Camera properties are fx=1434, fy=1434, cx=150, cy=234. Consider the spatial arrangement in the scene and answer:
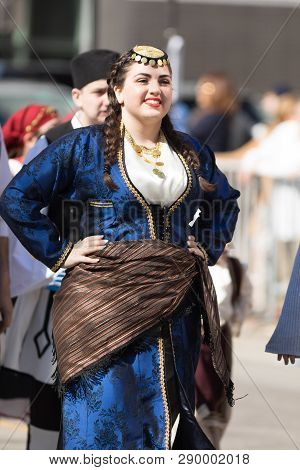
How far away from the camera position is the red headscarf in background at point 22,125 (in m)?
7.11

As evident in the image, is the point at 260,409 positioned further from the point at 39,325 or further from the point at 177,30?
the point at 177,30

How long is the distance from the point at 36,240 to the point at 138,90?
66 cm

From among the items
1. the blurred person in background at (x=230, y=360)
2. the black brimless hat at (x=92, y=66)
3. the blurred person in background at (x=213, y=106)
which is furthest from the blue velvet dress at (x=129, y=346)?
the blurred person in background at (x=213, y=106)

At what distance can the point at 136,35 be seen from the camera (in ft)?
62.2

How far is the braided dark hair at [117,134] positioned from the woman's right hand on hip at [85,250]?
198 mm

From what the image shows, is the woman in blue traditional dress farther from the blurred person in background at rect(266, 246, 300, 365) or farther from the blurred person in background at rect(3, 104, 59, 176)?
the blurred person in background at rect(3, 104, 59, 176)

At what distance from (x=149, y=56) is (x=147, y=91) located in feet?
0.43

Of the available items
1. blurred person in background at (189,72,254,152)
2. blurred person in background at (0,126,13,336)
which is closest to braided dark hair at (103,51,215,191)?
blurred person in background at (0,126,13,336)

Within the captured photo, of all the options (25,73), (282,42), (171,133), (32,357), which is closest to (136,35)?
(25,73)

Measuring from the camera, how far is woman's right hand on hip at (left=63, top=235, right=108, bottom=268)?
5.18 meters

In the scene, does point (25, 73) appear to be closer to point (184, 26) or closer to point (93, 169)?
point (184, 26)

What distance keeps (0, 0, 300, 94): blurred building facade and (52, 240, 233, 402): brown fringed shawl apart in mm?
10147

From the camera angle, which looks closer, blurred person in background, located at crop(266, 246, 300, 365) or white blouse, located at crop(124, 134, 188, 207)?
white blouse, located at crop(124, 134, 188, 207)

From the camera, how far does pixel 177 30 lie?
20.2 meters
